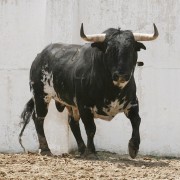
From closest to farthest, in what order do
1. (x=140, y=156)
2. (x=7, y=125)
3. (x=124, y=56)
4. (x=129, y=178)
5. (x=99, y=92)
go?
(x=129, y=178), (x=124, y=56), (x=99, y=92), (x=140, y=156), (x=7, y=125)

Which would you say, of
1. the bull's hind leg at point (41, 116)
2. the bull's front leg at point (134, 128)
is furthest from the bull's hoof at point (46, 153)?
the bull's front leg at point (134, 128)

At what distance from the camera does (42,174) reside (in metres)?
7.73

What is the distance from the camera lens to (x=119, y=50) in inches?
353

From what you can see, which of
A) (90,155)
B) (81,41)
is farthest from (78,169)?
(81,41)

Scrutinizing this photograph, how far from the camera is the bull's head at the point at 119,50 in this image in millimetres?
8922

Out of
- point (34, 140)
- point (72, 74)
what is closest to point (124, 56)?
point (72, 74)

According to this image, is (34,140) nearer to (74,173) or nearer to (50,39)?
(50,39)

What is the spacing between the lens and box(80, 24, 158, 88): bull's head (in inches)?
351

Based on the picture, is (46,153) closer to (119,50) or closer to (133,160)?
(133,160)

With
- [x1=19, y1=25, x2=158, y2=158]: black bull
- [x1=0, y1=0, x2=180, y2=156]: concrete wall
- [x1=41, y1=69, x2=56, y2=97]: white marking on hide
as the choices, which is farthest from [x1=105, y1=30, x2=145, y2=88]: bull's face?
[x1=0, y1=0, x2=180, y2=156]: concrete wall

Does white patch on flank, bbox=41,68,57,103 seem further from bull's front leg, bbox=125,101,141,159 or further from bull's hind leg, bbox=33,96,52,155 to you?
bull's front leg, bbox=125,101,141,159

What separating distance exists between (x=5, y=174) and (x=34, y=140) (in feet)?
13.8

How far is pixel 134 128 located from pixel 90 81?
88cm

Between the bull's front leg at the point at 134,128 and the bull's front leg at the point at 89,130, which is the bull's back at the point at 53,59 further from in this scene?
the bull's front leg at the point at 134,128
